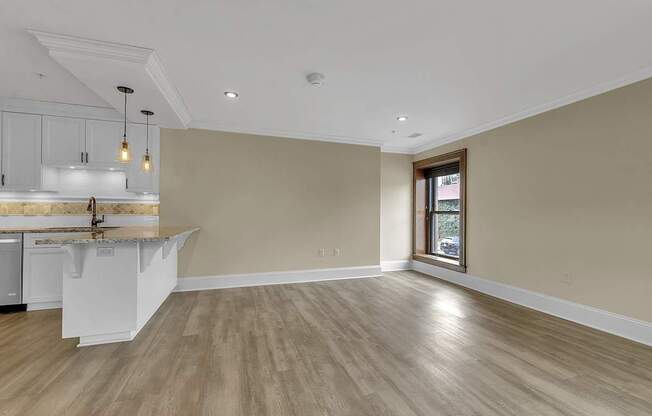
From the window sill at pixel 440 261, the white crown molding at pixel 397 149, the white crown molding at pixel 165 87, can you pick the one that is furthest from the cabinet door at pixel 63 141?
the window sill at pixel 440 261

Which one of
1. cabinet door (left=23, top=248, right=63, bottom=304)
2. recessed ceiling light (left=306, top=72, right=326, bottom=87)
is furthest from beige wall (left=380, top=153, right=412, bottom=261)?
cabinet door (left=23, top=248, right=63, bottom=304)

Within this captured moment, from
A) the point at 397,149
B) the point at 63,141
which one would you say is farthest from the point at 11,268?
the point at 397,149

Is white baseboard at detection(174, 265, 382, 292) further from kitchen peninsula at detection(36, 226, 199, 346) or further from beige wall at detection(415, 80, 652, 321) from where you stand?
beige wall at detection(415, 80, 652, 321)

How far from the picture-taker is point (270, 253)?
14.6ft

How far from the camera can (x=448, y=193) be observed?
523cm

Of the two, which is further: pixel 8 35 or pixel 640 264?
pixel 640 264

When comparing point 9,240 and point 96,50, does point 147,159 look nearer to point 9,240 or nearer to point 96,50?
point 96,50

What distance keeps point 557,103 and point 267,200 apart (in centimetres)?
409

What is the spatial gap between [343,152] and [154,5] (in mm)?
3454

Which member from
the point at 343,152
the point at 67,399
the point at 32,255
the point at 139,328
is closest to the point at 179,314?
the point at 139,328

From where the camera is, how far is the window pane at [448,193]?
5.01m

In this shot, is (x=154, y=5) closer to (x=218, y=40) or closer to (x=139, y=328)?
(x=218, y=40)

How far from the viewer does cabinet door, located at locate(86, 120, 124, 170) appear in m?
3.64

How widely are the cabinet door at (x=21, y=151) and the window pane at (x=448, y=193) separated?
248 inches
